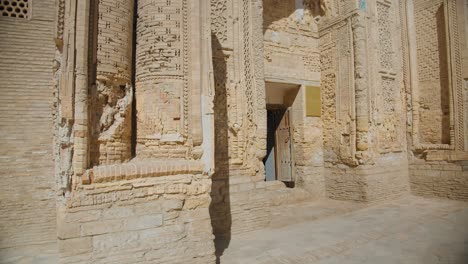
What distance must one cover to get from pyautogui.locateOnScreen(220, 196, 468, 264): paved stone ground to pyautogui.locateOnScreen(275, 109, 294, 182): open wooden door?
2451mm

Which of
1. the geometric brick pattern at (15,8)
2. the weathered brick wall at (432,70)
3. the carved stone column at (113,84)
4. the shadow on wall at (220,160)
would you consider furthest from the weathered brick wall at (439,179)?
the geometric brick pattern at (15,8)

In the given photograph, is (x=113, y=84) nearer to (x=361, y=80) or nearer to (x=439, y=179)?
(x=361, y=80)

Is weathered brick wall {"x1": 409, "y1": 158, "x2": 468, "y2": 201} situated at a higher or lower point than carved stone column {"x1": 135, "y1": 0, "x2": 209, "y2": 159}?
lower

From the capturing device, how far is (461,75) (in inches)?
301

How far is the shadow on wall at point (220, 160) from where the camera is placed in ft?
16.3

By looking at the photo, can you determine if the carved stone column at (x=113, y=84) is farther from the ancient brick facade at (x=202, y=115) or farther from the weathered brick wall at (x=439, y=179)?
the weathered brick wall at (x=439, y=179)

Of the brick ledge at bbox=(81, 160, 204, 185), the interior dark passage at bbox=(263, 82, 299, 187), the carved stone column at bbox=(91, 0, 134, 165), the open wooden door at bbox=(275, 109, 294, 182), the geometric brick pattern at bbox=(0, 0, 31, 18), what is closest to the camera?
the brick ledge at bbox=(81, 160, 204, 185)

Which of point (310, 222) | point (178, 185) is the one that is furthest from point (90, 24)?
point (310, 222)

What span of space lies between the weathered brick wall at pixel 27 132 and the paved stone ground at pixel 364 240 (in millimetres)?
3334

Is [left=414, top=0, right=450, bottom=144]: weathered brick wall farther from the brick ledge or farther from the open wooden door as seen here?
the brick ledge

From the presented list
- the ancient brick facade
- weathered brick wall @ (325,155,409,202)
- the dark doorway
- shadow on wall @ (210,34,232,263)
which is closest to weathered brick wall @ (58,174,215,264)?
the ancient brick facade

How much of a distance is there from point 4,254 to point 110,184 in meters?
2.74

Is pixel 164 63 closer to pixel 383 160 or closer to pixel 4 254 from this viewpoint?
pixel 4 254

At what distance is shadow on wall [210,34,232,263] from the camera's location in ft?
16.3
